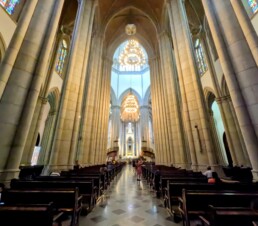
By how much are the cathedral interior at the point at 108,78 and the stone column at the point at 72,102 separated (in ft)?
0.18

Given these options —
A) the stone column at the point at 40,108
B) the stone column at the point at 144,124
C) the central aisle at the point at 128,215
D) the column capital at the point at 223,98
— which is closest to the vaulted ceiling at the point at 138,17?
the stone column at the point at 40,108

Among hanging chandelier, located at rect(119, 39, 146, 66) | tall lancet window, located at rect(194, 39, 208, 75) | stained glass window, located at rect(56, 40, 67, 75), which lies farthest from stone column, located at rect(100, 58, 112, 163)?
hanging chandelier, located at rect(119, 39, 146, 66)

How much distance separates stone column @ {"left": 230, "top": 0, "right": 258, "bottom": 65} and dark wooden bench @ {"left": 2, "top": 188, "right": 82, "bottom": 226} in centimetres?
622

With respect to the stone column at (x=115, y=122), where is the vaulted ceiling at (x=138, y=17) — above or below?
above

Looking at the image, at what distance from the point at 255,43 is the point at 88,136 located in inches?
473

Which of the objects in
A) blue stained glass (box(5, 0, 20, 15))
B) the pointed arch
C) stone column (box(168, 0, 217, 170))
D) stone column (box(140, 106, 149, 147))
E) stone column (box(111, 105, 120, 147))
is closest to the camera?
blue stained glass (box(5, 0, 20, 15))

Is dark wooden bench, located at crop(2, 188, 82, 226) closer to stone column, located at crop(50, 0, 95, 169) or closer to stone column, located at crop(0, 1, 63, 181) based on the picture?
stone column, located at crop(0, 1, 63, 181)

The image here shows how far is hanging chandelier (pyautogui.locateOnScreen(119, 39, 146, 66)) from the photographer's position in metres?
30.3

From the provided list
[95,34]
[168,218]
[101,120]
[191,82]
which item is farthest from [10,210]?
[95,34]

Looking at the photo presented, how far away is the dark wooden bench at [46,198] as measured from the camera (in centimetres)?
223

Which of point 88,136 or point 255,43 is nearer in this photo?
point 255,43

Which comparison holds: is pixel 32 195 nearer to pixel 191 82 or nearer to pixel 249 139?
pixel 249 139

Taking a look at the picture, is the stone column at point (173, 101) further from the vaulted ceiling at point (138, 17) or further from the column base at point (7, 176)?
the column base at point (7, 176)

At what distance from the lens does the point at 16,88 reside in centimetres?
381
